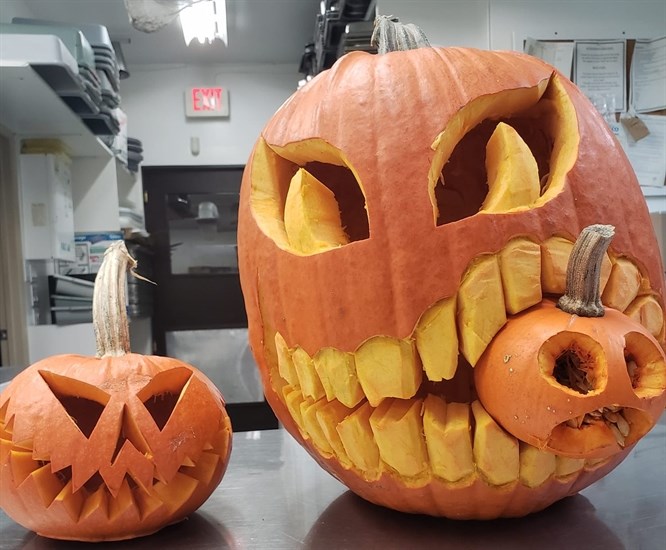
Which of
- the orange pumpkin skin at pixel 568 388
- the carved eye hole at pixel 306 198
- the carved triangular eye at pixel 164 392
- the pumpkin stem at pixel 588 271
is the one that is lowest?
the carved triangular eye at pixel 164 392

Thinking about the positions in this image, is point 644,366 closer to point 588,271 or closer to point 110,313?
point 588,271

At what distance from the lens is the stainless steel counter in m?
0.56

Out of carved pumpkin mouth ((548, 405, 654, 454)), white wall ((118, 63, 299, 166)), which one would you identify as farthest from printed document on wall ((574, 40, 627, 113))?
white wall ((118, 63, 299, 166))

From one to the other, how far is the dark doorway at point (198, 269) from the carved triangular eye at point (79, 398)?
126 inches

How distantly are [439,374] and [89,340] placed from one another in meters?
2.05

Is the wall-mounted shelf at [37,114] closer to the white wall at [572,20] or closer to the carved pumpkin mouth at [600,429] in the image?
the white wall at [572,20]

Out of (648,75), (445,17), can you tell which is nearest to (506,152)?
(445,17)

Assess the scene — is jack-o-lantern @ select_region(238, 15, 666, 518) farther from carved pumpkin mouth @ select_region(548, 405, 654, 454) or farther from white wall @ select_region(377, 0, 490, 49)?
white wall @ select_region(377, 0, 490, 49)

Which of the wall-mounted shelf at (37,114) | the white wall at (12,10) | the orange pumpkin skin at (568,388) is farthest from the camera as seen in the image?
the white wall at (12,10)

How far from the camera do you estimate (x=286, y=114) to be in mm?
650

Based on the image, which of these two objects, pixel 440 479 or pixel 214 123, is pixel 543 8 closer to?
pixel 440 479

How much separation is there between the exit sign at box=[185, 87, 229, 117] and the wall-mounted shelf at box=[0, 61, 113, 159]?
3.52 ft

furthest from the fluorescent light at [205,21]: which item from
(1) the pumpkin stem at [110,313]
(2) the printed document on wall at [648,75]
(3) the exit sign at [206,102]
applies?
(1) the pumpkin stem at [110,313]

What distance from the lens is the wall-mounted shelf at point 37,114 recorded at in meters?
1.65
